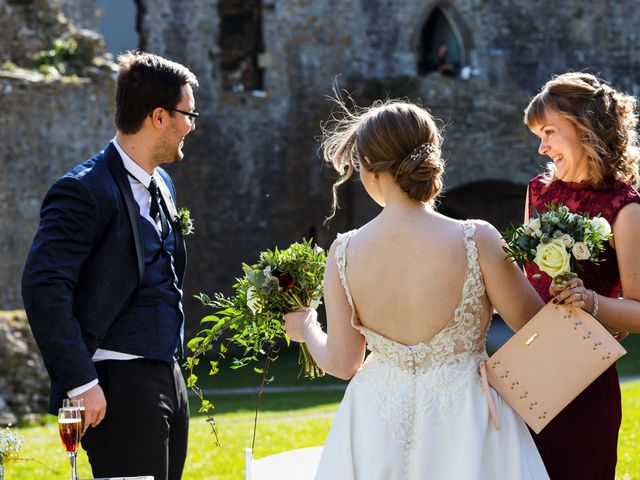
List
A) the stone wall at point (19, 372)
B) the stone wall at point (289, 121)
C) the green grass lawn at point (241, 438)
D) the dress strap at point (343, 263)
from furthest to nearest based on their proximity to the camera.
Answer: the stone wall at point (289, 121) → the stone wall at point (19, 372) → the green grass lawn at point (241, 438) → the dress strap at point (343, 263)

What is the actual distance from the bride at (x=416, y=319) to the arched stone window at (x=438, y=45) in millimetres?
18107

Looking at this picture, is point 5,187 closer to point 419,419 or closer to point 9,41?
point 9,41

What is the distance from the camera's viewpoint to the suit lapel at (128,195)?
3877mm

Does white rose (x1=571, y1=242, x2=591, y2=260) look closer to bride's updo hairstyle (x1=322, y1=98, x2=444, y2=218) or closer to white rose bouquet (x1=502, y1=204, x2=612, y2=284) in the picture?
white rose bouquet (x1=502, y1=204, x2=612, y2=284)

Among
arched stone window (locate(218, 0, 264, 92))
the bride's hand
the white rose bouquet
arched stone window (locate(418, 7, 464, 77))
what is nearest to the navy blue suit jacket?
the bride's hand

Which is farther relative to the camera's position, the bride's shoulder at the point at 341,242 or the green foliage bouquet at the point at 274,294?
the green foliage bouquet at the point at 274,294

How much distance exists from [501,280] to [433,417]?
0.46 m

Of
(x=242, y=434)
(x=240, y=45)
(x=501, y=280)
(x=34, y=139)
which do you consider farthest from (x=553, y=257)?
(x=240, y=45)

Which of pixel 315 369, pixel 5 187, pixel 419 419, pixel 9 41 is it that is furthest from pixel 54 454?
pixel 9 41

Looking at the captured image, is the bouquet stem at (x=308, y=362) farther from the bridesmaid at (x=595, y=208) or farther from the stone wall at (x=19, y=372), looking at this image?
the stone wall at (x=19, y=372)

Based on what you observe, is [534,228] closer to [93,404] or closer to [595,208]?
[595,208]

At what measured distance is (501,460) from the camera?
3.41 m

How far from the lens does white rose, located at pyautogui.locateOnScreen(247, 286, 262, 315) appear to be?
4.04 metres

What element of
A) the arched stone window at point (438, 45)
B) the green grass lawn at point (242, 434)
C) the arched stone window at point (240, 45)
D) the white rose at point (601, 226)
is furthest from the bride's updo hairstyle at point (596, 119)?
the arched stone window at point (438, 45)
